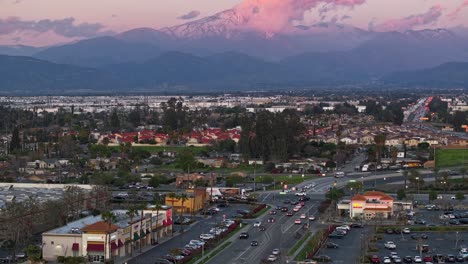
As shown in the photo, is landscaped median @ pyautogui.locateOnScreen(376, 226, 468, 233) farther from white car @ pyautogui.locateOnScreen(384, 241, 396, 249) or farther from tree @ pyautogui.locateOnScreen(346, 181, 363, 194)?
tree @ pyautogui.locateOnScreen(346, 181, 363, 194)

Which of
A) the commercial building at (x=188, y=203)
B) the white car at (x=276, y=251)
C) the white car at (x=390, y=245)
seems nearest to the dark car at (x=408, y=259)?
the white car at (x=390, y=245)

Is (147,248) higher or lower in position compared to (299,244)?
lower

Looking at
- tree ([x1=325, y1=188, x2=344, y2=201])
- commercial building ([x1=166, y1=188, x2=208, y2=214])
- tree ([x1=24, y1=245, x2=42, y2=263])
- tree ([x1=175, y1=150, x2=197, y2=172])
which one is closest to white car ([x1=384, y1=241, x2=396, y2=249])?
tree ([x1=325, y1=188, x2=344, y2=201])

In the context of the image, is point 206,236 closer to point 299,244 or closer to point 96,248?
point 299,244

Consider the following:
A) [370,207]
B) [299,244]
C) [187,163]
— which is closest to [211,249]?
[299,244]

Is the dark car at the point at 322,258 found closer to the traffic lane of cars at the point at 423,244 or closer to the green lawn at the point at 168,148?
the traffic lane of cars at the point at 423,244

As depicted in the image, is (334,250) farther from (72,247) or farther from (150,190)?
(150,190)
